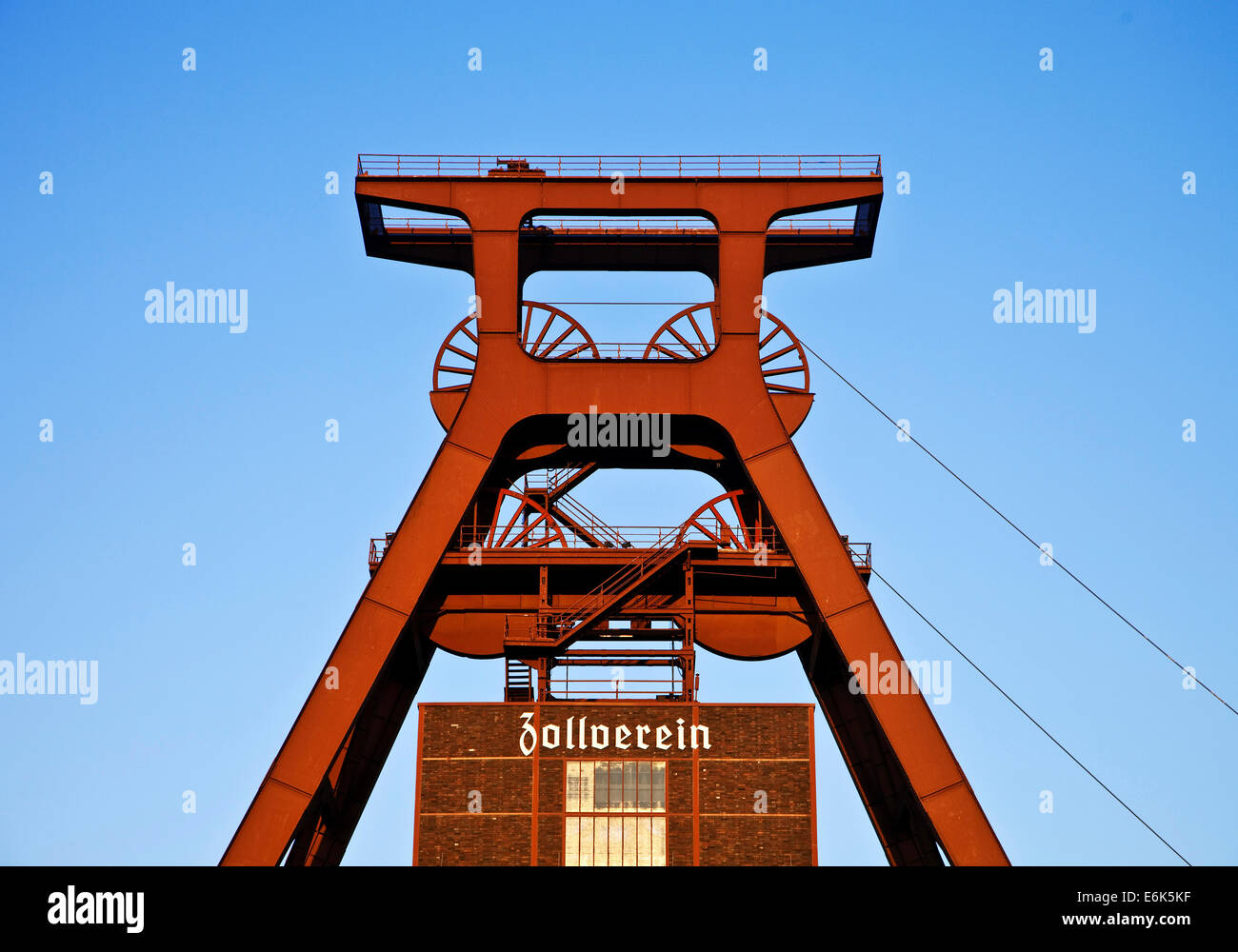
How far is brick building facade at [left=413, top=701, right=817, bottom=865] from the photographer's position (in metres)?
33.4

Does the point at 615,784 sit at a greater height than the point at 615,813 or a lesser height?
greater

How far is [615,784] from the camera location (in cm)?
3409

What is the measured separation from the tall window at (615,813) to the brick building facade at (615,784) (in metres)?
0.02

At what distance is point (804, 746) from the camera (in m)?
34.2

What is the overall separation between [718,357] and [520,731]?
32.4 feet

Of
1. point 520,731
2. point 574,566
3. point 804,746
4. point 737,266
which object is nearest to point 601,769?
point 520,731

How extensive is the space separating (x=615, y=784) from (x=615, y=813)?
557 mm

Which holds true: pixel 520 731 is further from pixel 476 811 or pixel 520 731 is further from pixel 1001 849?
pixel 1001 849

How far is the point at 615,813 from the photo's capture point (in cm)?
3381

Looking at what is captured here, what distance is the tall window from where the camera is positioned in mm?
33344

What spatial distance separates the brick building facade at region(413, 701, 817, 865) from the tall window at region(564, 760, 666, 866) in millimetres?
18

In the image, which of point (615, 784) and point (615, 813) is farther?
point (615, 784)
